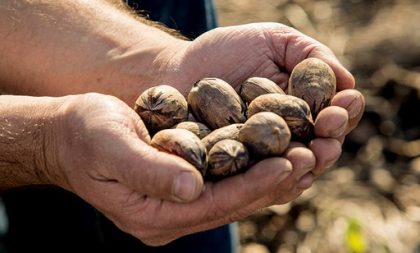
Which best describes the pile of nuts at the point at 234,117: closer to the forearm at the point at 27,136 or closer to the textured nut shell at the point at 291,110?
the textured nut shell at the point at 291,110

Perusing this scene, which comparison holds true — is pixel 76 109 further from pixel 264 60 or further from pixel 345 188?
pixel 345 188

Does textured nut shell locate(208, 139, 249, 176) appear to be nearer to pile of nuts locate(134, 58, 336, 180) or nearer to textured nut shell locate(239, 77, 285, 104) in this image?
pile of nuts locate(134, 58, 336, 180)

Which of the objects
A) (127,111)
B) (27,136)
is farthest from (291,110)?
(27,136)

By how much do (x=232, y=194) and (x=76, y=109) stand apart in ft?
1.48

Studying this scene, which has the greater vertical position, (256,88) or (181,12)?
(256,88)

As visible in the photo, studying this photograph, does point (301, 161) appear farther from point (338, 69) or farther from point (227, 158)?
point (338, 69)

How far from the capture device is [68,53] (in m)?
2.67

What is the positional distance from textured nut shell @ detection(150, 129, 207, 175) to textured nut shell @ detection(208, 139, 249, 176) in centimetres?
3

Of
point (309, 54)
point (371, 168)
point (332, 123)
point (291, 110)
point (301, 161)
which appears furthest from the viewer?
point (371, 168)

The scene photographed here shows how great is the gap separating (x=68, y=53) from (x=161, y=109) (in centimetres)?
63

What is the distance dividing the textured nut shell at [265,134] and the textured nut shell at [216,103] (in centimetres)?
15

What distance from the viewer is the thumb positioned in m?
1.81

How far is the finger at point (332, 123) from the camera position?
81.0 inches

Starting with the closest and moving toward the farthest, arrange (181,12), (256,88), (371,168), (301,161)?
(301,161)
(256,88)
(181,12)
(371,168)
